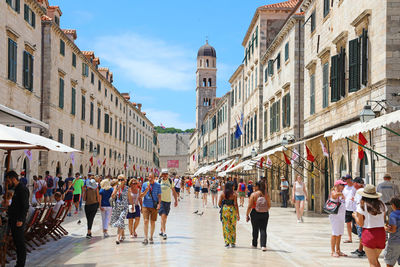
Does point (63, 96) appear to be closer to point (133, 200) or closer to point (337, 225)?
point (133, 200)

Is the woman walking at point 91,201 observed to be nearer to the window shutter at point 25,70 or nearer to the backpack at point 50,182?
the backpack at point 50,182

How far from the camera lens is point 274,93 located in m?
32.5

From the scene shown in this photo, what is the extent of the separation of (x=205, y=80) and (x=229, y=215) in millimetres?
91928

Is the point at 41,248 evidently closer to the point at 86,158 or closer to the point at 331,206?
the point at 331,206

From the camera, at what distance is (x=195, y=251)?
1143 cm

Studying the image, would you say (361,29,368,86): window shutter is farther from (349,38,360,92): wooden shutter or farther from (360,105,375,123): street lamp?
(360,105,375,123): street lamp

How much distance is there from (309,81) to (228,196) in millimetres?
12716

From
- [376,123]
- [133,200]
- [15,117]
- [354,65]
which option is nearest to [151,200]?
[133,200]

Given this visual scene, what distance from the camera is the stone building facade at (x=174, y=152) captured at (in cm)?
12800

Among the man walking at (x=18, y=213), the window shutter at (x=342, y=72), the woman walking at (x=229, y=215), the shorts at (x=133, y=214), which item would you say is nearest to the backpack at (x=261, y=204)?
the woman walking at (x=229, y=215)


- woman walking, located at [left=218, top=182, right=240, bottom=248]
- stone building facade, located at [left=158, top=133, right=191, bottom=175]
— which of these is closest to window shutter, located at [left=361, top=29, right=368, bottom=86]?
woman walking, located at [left=218, top=182, right=240, bottom=248]

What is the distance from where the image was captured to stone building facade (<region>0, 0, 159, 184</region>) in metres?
27.8

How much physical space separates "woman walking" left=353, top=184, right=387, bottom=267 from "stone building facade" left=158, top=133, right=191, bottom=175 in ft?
388

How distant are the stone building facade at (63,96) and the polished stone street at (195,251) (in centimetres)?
1257
